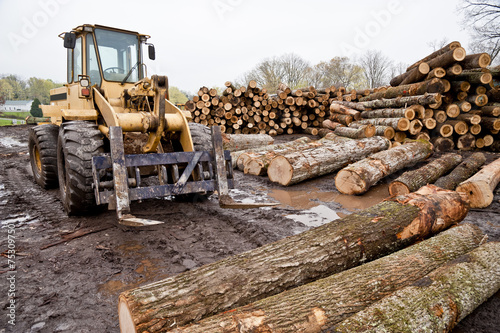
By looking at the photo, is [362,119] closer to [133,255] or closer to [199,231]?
[199,231]

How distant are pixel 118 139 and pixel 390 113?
28.8 feet

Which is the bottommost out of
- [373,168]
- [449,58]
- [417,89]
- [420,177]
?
[420,177]

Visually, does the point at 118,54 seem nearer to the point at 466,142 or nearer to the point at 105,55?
the point at 105,55

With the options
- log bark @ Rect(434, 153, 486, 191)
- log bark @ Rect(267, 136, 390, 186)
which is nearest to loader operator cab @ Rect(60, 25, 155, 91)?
log bark @ Rect(267, 136, 390, 186)

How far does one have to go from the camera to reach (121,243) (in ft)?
12.7

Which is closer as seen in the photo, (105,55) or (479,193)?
(479,193)

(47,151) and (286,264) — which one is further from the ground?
(47,151)

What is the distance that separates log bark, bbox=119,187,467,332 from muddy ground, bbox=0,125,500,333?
686 millimetres

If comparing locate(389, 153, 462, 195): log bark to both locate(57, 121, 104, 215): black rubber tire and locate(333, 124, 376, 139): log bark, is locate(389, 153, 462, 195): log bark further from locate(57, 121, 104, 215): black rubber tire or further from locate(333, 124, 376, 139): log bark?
locate(57, 121, 104, 215): black rubber tire

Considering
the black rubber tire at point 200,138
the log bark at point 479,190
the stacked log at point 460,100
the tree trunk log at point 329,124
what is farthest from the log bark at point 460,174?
the tree trunk log at point 329,124

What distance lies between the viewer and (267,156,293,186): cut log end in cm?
651

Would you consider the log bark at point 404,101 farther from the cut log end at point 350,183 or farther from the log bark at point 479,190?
the cut log end at point 350,183

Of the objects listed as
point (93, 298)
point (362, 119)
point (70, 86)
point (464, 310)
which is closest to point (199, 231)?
point (93, 298)

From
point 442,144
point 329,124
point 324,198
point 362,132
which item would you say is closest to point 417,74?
point 442,144
